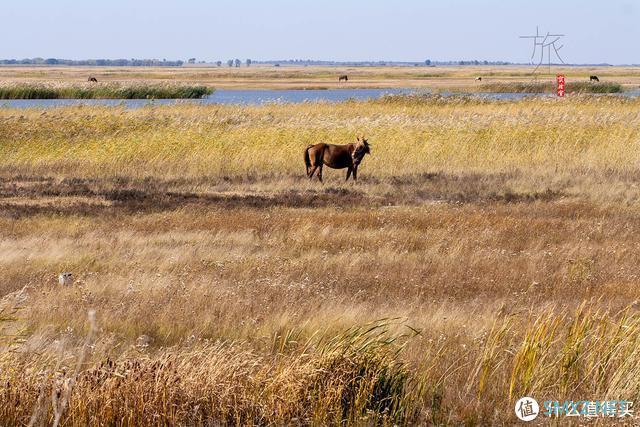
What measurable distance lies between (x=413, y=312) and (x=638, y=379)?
332cm

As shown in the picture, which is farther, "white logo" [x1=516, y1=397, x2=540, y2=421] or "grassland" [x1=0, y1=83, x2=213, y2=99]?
"grassland" [x1=0, y1=83, x2=213, y2=99]

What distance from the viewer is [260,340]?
9648mm

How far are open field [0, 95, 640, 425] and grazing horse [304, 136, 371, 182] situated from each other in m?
0.65

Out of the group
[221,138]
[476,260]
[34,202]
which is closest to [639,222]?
[476,260]

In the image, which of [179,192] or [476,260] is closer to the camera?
[476,260]

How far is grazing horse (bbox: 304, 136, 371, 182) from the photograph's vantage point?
78.1 feet

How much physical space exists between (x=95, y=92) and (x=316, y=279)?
55.4 metres

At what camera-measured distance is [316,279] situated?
12.7 meters

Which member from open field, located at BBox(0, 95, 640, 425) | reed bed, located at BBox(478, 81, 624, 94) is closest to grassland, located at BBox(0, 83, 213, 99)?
reed bed, located at BBox(478, 81, 624, 94)

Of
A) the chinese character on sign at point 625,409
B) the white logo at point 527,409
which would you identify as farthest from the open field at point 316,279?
the chinese character on sign at point 625,409

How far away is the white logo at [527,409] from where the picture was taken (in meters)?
7.46

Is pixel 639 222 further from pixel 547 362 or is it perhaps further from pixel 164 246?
pixel 547 362

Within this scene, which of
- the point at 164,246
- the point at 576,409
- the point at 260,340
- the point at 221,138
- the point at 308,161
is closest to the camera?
the point at 576,409

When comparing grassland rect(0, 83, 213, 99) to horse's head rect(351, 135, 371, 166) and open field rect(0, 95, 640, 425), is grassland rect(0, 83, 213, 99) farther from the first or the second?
horse's head rect(351, 135, 371, 166)
